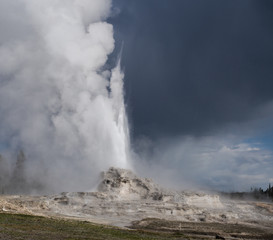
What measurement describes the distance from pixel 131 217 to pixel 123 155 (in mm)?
28243

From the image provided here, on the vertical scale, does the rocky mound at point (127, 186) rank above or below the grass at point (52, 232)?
above

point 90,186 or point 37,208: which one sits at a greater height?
point 90,186

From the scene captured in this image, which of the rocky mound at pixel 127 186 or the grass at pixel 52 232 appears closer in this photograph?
the grass at pixel 52 232

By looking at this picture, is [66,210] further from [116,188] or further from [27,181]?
[27,181]

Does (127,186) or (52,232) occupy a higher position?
(127,186)

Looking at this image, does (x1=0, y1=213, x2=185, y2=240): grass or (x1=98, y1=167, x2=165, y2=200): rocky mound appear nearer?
(x1=0, y1=213, x2=185, y2=240): grass

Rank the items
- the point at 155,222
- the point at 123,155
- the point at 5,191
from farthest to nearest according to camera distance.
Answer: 1. the point at 5,191
2. the point at 123,155
3. the point at 155,222

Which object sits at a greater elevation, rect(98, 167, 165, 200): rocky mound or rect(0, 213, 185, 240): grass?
rect(98, 167, 165, 200): rocky mound

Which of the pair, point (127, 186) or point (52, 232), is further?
point (127, 186)

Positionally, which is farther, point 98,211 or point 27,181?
point 27,181

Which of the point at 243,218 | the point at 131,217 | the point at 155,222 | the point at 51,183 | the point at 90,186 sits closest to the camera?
the point at 155,222

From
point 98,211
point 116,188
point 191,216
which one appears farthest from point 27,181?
point 191,216

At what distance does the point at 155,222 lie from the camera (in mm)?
48625

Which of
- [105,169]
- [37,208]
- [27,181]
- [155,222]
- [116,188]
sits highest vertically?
[27,181]
